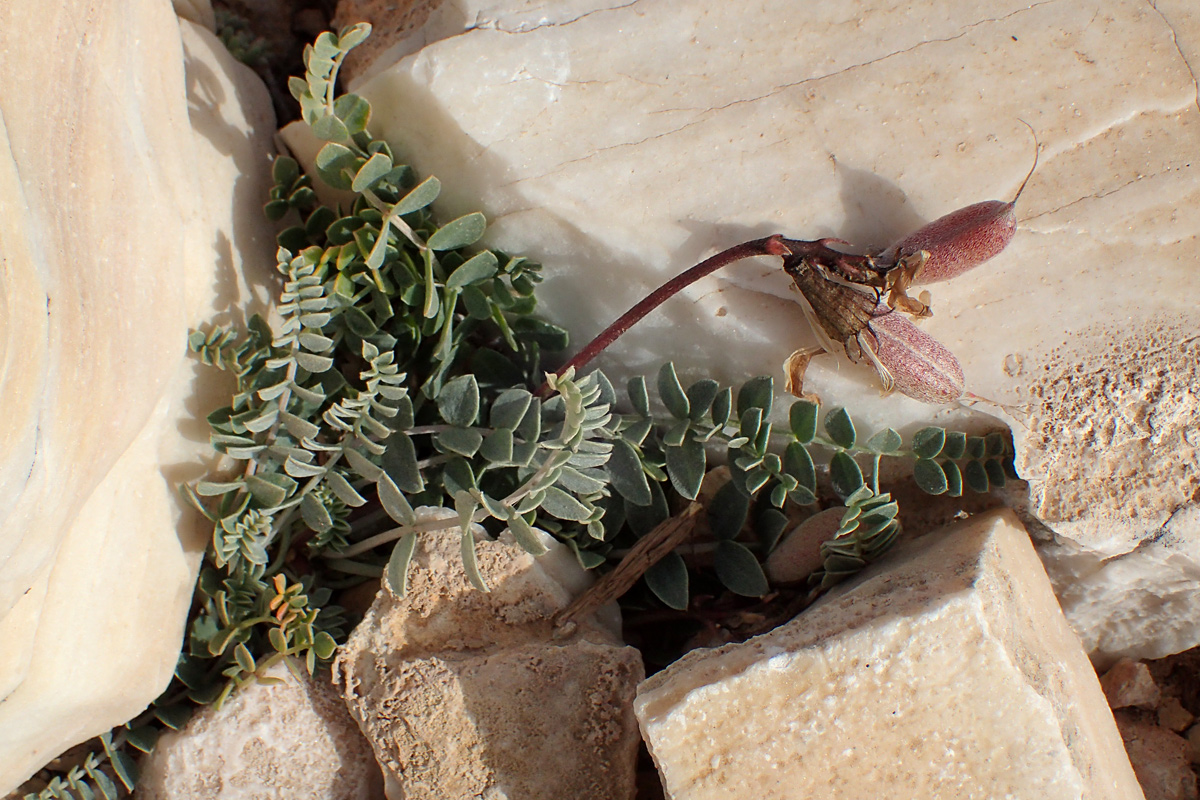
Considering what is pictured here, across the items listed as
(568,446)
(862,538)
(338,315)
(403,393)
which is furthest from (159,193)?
(862,538)

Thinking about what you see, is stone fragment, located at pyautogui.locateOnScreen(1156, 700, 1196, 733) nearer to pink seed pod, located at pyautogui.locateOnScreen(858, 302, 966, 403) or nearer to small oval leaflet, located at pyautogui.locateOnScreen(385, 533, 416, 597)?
pink seed pod, located at pyautogui.locateOnScreen(858, 302, 966, 403)

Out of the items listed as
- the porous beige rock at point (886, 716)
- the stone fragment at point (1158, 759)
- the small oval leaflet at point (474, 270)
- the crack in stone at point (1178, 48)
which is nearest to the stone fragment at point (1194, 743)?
the stone fragment at point (1158, 759)

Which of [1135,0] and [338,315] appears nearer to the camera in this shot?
[1135,0]

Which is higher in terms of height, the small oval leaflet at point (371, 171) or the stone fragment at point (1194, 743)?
the small oval leaflet at point (371, 171)

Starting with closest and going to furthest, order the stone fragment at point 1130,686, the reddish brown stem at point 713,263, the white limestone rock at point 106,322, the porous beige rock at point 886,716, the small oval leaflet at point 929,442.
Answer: the white limestone rock at point 106,322
the porous beige rock at point 886,716
the reddish brown stem at point 713,263
the small oval leaflet at point 929,442
the stone fragment at point 1130,686

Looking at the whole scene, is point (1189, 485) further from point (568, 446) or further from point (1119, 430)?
point (568, 446)

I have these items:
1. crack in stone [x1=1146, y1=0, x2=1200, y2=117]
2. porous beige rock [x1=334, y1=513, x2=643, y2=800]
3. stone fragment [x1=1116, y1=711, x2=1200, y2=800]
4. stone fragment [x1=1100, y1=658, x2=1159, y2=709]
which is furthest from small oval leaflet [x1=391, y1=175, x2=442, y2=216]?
stone fragment [x1=1116, y1=711, x2=1200, y2=800]

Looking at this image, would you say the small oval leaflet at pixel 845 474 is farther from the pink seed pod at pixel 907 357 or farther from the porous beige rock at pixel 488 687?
the porous beige rock at pixel 488 687

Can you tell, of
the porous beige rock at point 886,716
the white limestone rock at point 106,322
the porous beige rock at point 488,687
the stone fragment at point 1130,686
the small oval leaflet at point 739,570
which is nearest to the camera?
the white limestone rock at point 106,322
